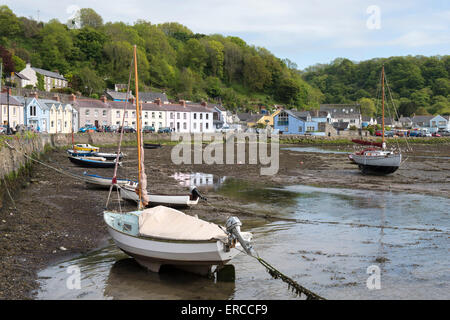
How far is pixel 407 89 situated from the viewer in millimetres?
162000

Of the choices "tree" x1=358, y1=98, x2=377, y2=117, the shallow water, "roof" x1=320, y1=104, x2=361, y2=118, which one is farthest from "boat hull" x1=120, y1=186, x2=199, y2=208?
"tree" x1=358, y1=98, x2=377, y2=117

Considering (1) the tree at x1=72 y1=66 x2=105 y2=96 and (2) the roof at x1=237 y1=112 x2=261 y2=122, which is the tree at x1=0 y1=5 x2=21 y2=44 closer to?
(1) the tree at x1=72 y1=66 x2=105 y2=96

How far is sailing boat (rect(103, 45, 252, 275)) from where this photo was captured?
35.4 feet

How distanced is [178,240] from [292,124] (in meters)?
90.6

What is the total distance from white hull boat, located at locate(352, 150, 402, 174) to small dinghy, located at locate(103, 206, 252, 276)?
27.8 meters

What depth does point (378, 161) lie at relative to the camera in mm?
36375

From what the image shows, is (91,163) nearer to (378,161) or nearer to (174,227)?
(378,161)

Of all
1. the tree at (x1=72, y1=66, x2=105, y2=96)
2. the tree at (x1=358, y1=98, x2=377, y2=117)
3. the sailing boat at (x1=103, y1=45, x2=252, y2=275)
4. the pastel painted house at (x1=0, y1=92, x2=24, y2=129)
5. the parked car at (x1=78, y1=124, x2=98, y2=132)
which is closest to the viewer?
the sailing boat at (x1=103, y1=45, x2=252, y2=275)

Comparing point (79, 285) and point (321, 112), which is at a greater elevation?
point (321, 112)
